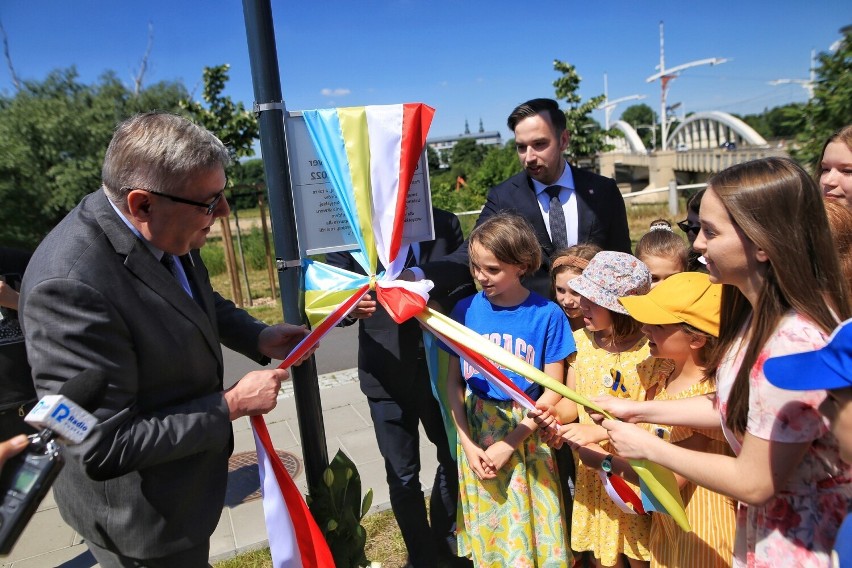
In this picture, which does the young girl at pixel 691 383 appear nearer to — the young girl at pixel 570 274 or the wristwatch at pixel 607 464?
the wristwatch at pixel 607 464

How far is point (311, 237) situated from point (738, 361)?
1.61m

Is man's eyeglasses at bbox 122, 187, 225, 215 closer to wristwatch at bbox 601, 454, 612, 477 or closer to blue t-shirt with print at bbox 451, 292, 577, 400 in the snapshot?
blue t-shirt with print at bbox 451, 292, 577, 400

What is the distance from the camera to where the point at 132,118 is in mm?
1830

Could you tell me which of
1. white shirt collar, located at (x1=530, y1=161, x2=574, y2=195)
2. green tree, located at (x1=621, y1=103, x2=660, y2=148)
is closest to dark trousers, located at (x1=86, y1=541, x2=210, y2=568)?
white shirt collar, located at (x1=530, y1=161, x2=574, y2=195)

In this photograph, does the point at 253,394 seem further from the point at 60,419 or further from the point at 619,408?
the point at 619,408

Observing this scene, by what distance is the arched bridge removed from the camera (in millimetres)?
42191

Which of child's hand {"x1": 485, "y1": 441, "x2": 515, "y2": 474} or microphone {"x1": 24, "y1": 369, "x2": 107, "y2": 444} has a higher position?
microphone {"x1": 24, "y1": 369, "x2": 107, "y2": 444}

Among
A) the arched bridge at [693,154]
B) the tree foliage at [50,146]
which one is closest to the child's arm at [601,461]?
the tree foliage at [50,146]

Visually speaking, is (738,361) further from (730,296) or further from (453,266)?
(453,266)

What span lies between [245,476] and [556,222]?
2885mm

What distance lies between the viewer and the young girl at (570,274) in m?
2.89

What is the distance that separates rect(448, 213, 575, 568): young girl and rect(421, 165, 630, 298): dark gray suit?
28.1 inches

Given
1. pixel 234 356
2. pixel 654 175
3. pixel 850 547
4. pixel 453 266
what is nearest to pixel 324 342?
pixel 234 356

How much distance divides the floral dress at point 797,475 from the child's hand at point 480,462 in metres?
1.08
